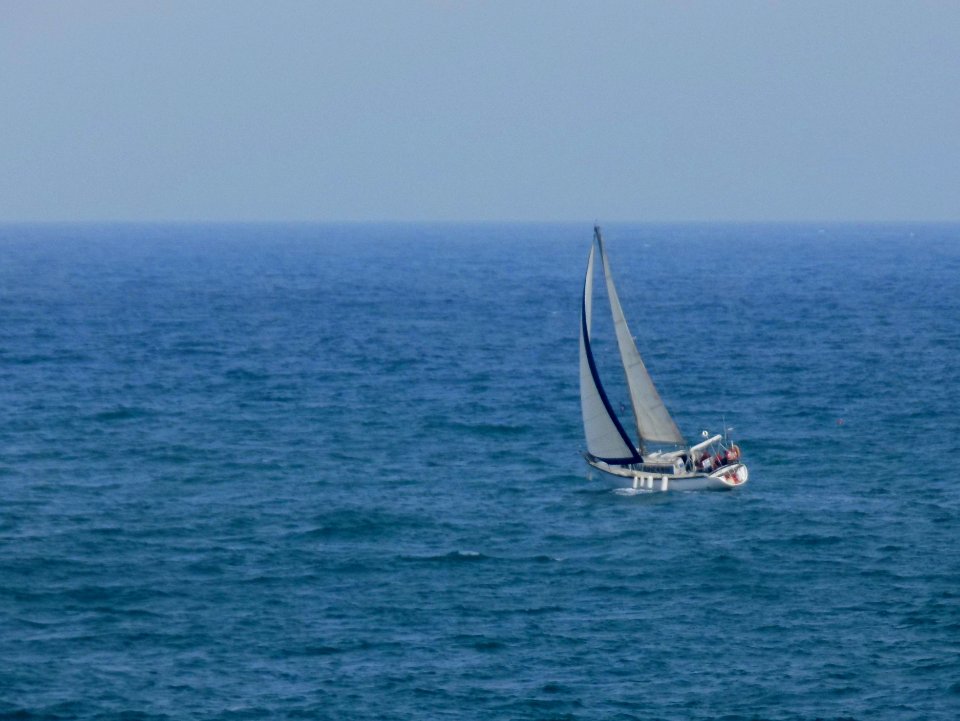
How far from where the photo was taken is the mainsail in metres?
75.1

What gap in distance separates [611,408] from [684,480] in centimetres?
558

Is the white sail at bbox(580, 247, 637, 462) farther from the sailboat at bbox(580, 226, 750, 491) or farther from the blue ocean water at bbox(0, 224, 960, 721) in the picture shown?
the blue ocean water at bbox(0, 224, 960, 721)

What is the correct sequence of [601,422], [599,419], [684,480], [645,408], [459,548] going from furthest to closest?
[645,408] → [601,422] → [599,419] → [684,480] → [459,548]

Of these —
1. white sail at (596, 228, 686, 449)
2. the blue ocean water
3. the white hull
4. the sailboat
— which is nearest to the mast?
the sailboat

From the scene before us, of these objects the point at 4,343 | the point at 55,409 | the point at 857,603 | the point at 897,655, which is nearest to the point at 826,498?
the point at 857,603

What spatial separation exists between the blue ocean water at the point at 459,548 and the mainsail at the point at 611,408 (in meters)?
2.60

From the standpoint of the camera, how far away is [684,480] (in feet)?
248

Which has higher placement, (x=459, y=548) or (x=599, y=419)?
(x=599, y=419)

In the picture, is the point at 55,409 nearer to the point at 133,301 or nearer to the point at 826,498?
the point at 826,498

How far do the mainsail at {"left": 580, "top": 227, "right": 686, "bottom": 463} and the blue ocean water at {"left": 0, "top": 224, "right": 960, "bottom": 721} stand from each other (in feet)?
8.55

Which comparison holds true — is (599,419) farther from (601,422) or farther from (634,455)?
(634,455)

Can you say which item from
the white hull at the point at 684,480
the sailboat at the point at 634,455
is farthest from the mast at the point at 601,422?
the white hull at the point at 684,480

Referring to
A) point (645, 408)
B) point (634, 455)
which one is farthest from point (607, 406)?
point (645, 408)

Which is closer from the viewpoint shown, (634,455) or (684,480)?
(684,480)
